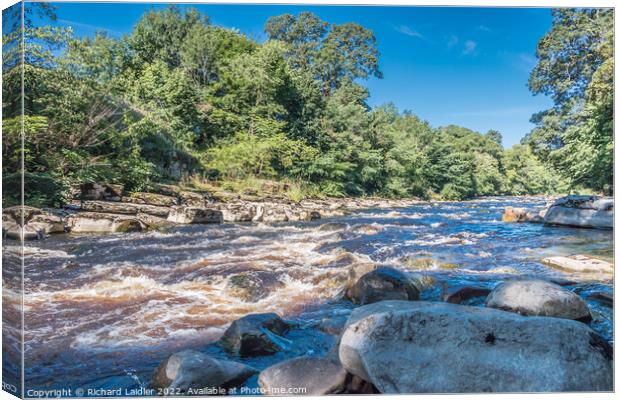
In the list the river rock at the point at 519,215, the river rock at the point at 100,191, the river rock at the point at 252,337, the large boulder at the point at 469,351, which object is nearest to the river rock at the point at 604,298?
the large boulder at the point at 469,351

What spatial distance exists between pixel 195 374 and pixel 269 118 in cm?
410

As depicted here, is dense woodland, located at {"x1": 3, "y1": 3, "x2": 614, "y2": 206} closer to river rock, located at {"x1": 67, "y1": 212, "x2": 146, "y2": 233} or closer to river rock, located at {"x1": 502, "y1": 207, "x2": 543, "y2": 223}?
river rock, located at {"x1": 502, "y1": 207, "x2": 543, "y2": 223}

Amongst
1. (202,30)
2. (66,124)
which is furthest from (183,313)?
(202,30)

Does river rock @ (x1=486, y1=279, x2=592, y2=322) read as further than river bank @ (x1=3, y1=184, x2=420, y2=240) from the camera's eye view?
No

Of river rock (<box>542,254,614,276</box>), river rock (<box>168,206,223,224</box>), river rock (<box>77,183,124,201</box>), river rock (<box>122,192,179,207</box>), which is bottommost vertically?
river rock (<box>542,254,614,276</box>)

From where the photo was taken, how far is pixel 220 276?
3.95m

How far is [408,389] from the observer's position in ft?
7.42

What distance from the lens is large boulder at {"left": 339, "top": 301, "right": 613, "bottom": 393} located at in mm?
2195

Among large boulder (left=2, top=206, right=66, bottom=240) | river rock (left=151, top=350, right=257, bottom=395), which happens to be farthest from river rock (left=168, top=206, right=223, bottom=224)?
river rock (left=151, top=350, right=257, bottom=395)

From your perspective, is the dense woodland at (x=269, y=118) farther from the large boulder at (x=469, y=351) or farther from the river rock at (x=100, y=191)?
the large boulder at (x=469, y=351)

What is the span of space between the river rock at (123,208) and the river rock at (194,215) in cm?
13

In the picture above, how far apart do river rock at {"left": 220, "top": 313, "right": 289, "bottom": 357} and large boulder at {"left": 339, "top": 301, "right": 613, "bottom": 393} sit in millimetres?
717

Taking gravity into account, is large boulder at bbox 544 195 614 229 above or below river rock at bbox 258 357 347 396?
above

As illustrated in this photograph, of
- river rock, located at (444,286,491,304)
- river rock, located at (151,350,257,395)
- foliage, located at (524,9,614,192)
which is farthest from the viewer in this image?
river rock, located at (444,286,491,304)
